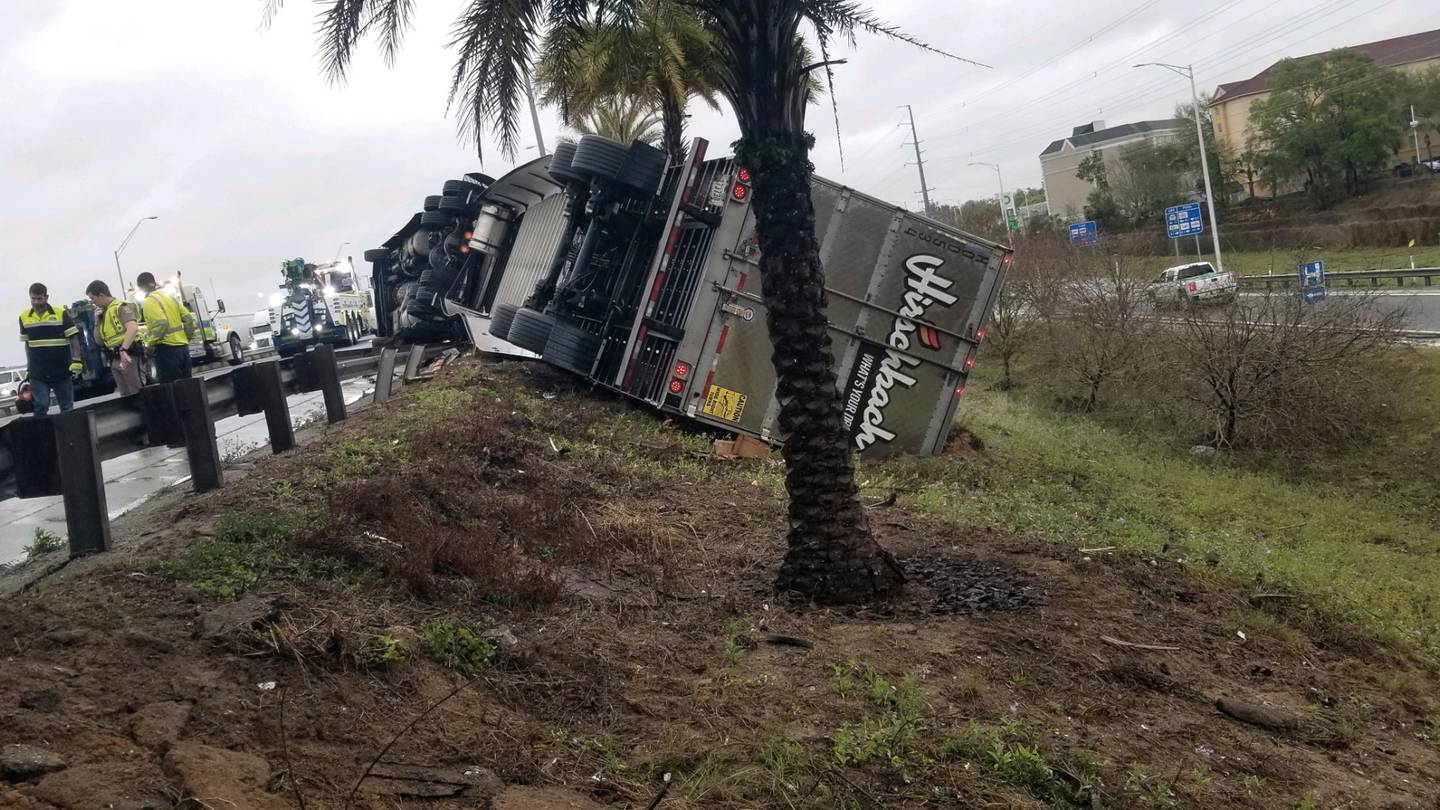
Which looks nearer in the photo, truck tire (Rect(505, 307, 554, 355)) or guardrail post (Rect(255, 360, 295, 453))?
guardrail post (Rect(255, 360, 295, 453))

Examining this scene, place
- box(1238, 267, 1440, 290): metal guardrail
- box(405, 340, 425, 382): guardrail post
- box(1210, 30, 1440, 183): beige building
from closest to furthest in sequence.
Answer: box(405, 340, 425, 382): guardrail post
box(1238, 267, 1440, 290): metal guardrail
box(1210, 30, 1440, 183): beige building

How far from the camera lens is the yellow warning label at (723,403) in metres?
12.1

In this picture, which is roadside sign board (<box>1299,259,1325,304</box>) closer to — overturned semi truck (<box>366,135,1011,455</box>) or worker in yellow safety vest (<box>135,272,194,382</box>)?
overturned semi truck (<box>366,135,1011,455</box>)

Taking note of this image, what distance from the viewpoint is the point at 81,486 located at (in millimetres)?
6066

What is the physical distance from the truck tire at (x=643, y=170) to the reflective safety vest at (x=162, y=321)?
5260 millimetres

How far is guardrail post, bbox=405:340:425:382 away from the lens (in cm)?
1606

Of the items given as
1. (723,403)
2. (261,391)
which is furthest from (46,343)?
(723,403)

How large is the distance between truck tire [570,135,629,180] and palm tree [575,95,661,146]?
1293 cm

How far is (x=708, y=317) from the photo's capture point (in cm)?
1200

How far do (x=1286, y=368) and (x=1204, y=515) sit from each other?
5391mm

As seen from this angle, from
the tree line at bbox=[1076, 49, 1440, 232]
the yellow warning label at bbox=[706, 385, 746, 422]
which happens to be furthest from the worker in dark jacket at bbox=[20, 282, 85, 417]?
the tree line at bbox=[1076, 49, 1440, 232]

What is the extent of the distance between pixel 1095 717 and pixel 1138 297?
16246 millimetres

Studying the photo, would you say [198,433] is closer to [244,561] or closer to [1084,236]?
[244,561]

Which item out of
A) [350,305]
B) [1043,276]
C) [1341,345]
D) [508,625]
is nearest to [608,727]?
[508,625]
